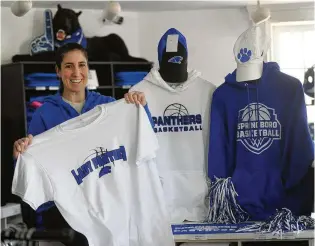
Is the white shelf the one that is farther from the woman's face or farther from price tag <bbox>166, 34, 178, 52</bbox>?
price tag <bbox>166, 34, 178, 52</bbox>

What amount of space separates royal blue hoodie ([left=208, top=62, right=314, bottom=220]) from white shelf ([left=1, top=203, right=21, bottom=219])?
1.87m

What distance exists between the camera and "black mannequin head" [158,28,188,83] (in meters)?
2.30

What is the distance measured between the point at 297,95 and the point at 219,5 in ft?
8.92

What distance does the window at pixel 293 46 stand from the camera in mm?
4762

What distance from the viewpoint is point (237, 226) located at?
2160mm

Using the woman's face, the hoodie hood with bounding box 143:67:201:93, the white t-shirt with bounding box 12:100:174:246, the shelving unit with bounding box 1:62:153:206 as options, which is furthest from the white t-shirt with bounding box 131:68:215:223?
the shelving unit with bounding box 1:62:153:206

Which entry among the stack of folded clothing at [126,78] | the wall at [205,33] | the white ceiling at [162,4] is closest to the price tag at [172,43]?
the stack of folded clothing at [126,78]

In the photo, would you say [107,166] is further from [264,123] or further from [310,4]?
[310,4]

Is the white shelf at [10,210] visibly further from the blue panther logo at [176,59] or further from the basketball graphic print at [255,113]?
the basketball graphic print at [255,113]

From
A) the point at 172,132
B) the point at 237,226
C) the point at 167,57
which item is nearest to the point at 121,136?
the point at 172,132

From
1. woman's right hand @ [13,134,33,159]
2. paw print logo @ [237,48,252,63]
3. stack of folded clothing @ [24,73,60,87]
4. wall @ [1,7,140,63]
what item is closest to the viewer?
woman's right hand @ [13,134,33,159]

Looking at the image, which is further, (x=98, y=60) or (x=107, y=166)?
(x=98, y=60)

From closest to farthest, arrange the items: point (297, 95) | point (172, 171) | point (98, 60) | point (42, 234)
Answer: point (42, 234)
point (297, 95)
point (172, 171)
point (98, 60)

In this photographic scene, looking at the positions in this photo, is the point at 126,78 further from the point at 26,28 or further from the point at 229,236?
the point at 229,236
